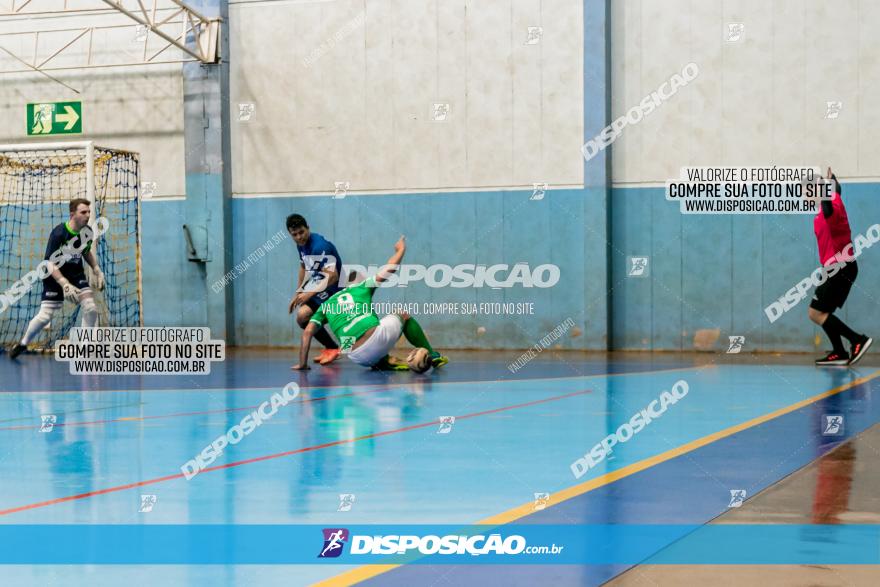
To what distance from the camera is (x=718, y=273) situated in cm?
1803

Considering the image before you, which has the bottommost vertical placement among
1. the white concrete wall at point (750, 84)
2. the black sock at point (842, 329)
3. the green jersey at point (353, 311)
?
the black sock at point (842, 329)

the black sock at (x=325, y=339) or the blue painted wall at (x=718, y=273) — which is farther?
the blue painted wall at (x=718, y=273)

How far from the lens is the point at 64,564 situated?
456 centimetres

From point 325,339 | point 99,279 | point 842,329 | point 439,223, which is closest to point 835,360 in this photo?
point 842,329

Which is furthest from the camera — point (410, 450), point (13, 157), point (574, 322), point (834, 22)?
point (13, 157)

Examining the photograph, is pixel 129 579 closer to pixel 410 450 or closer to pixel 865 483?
pixel 410 450

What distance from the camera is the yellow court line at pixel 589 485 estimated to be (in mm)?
4293

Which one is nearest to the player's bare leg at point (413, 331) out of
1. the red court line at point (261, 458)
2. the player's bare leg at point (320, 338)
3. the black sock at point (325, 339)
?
the player's bare leg at point (320, 338)

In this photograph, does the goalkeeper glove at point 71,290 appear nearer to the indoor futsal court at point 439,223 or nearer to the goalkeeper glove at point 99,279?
the indoor futsal court at point 439,223

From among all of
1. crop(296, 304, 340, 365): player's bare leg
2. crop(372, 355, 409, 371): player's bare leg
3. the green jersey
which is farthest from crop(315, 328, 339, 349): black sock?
the green jersey

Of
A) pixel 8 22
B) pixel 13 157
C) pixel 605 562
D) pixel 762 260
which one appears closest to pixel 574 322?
pixel 762 260

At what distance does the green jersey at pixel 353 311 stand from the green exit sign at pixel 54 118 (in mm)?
9872

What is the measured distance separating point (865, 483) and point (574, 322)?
12.6 meters

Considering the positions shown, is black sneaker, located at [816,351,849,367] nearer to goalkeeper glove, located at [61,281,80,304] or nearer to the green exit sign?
goalkeeper glove, located at [61,281,80,304]
